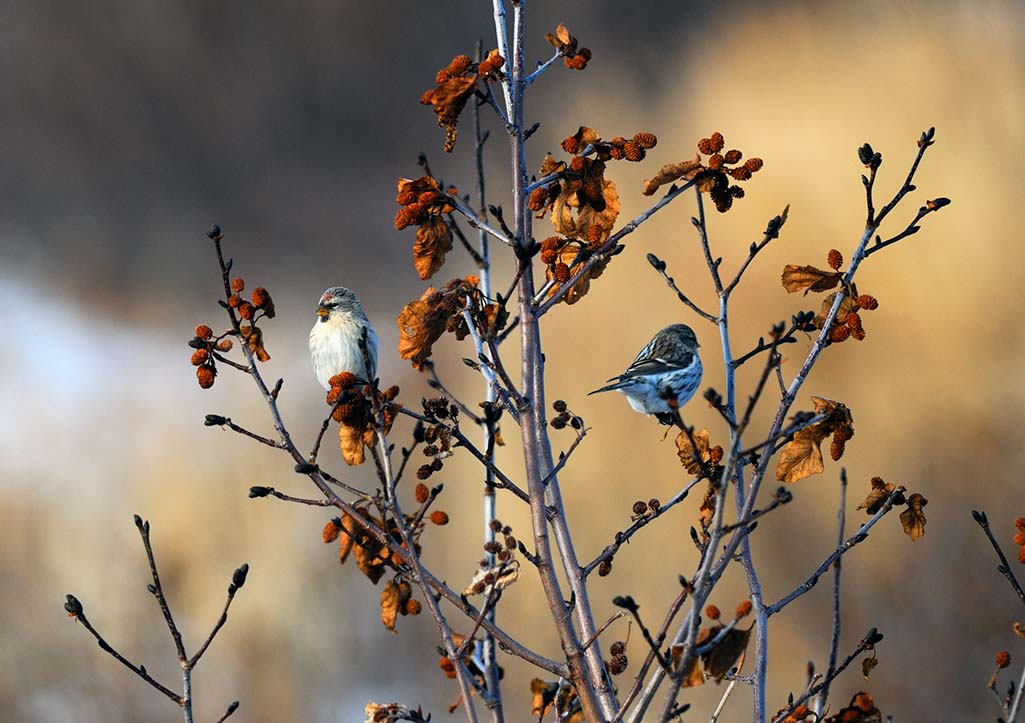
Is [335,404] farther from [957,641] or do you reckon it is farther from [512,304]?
[957,641]

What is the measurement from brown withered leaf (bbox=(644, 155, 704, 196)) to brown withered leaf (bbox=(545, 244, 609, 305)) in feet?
0.30

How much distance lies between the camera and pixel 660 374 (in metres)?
1.52

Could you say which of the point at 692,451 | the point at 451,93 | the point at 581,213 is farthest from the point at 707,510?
the point at 451,93

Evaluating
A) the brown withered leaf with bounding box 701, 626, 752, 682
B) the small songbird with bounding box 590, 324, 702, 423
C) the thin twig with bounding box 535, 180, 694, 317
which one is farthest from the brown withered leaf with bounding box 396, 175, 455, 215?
the small songbird with bounding box 590, 324, 702, 423

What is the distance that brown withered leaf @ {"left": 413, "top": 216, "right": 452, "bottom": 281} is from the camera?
890 millimetres

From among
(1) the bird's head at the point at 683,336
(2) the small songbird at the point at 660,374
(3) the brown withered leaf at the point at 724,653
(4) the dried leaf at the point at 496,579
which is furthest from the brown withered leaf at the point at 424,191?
(1) the bird's head at the point at 683,336

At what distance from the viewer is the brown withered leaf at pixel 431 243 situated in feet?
2.92

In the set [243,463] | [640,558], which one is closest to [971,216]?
[640,558]

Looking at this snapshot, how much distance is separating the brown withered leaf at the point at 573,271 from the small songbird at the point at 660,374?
0.45 m

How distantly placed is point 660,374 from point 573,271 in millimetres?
651

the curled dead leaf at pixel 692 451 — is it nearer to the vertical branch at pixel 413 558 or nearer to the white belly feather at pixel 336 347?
the vertical branch at pixel 413 558

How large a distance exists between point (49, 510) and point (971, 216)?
2778 mm

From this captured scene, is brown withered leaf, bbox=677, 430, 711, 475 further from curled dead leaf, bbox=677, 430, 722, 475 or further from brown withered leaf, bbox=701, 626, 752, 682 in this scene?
brown withered leaf, bbox=701, 626, 752, 682

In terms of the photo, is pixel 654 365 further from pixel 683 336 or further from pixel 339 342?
pixel 339 342
